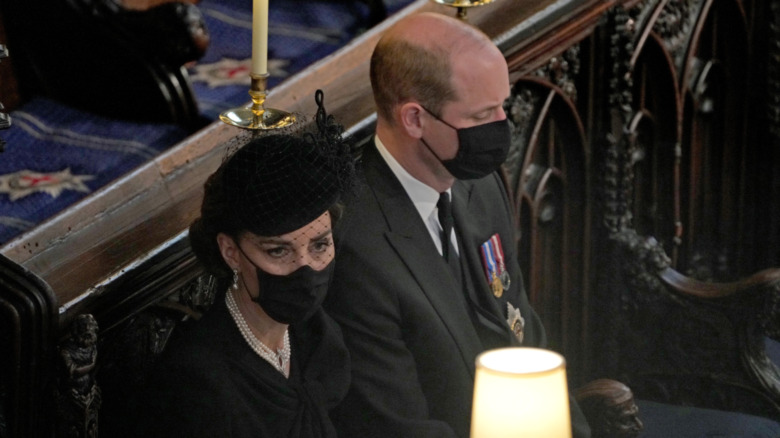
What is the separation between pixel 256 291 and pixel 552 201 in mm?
1888

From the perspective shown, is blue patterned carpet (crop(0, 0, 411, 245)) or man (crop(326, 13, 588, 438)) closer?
man (crop(326, 13, 588, 438))

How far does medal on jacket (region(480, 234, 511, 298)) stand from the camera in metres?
3.33

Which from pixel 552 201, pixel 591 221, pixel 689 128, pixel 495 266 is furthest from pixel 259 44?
pixel 689 128

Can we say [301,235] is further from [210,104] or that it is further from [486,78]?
[210,104]

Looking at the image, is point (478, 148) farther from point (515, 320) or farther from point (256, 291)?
point (256, 291)

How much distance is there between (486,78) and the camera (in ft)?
10.2

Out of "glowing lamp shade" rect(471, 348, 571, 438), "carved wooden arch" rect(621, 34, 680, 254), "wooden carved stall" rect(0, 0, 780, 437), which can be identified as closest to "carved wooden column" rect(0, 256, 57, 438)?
"wooden carved stall" rect(0, 0, 780, 437)

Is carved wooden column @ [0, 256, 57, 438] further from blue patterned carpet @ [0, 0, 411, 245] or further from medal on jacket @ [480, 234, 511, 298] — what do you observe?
medal on jacket @ [480, 234, 511, 298]

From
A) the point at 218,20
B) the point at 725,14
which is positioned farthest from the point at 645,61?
the point at 218,20

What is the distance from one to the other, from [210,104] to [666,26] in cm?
171

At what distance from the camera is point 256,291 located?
267 centimetres

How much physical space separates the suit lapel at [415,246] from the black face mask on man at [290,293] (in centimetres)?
43

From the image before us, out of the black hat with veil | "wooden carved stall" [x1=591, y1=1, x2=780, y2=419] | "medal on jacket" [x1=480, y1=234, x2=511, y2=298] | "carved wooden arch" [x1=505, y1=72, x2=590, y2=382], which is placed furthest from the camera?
→ "wooden carved stall" [x1=591, y1=1, x2=780, y2=419]

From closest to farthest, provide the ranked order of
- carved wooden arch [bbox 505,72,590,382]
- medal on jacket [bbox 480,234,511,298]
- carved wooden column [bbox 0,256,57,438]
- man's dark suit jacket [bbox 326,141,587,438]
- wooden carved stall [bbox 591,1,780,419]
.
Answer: carved wooden column [bbox 0,256,57,438]
man's dark suit jacket [bbox 326,141,587,438]
medal on jacket [bbox 480,234,511,298]
carved wooden arch [bbox 505,72,590,382]
wooden carved stall [bbox 591,1,780,419]
